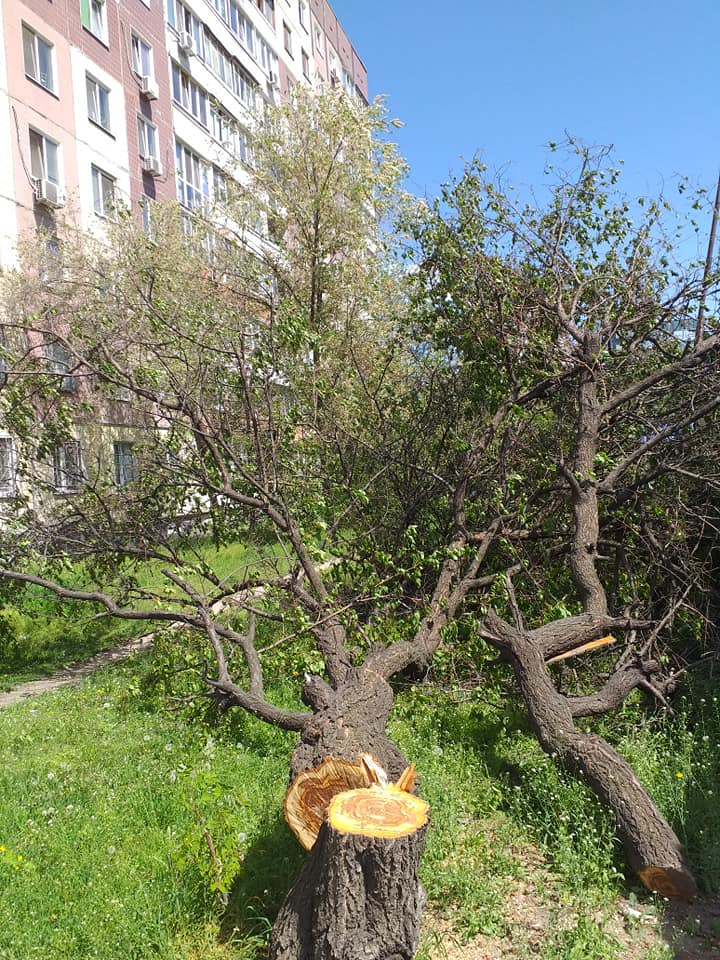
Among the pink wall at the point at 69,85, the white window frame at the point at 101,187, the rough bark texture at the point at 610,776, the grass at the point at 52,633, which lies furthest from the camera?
the white window frame at the point at 101,187

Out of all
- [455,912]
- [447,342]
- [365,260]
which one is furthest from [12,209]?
[455,912]

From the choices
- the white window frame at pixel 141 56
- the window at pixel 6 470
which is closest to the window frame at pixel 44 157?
the white window frame at pixel 141 56

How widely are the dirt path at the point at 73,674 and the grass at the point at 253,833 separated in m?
1.79

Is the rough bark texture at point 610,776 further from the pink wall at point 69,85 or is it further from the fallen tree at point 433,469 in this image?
the pink wall at point 69,85

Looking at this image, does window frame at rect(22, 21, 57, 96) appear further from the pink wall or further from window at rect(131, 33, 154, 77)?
window at rect(131, 33, 154, 77)

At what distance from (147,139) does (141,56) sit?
2299 mm

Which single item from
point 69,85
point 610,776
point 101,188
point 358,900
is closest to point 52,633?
point 610,776

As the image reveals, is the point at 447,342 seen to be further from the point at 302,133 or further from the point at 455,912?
the point at 302,133

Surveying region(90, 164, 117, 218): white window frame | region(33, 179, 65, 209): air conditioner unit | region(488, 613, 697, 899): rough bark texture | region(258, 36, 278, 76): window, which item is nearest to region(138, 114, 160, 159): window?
region(90, 164, 117, 218): white window frame

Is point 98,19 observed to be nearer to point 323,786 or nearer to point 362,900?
point 323,786

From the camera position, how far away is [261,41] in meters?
30.3

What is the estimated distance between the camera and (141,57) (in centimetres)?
2264

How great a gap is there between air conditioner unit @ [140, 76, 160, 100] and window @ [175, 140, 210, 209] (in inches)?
61.7

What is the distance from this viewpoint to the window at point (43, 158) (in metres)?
18.4
